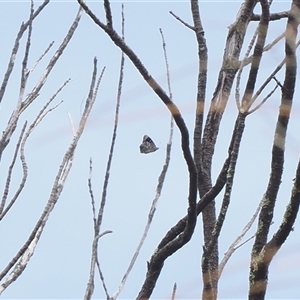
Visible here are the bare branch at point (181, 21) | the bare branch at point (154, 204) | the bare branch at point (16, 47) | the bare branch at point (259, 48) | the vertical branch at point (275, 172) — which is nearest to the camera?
the vertical branch at point (275, 172)

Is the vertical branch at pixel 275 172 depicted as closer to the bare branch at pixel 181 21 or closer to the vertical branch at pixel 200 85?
the vertical branch at pixel 200 85

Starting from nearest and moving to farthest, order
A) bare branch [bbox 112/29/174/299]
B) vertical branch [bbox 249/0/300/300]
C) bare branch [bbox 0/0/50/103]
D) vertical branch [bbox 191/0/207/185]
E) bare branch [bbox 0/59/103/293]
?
1. vertical branch [bbox 249/0/300/300]
2. vertical branch [bbox 191/0/207/185]
3. bare branch [bbox 0/59/103/293]
4. bare branch [bbox 112/29/174/299]
5. bare branch [bbox 0/0/50/103]

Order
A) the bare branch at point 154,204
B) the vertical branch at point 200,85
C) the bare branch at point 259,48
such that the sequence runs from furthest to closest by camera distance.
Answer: the bare branch at point 154,204 → the vertical branch at point 200,85 → the bare branch at point 259,48

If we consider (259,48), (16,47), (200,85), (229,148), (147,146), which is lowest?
(229,148)

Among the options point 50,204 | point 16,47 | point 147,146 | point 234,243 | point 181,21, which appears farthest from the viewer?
point 16,47

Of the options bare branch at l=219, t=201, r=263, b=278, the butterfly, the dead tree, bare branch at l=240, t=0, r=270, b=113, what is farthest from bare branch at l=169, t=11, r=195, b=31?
the butterfly

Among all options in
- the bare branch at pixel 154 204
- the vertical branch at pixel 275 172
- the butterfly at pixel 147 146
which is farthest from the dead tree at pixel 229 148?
the butterfly at pixel 147 146

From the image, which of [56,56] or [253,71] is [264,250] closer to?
[253,71]

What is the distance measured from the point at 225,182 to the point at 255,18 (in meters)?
0.91

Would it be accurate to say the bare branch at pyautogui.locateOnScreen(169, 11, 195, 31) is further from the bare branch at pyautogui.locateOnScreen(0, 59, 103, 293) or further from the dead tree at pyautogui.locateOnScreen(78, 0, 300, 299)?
the bare branch at pyautogui.locateOnScreen(0, 59, 103, 293)

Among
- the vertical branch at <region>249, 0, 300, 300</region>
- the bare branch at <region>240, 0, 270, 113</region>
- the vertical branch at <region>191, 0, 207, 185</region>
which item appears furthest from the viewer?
the vertical branch at <region>191, 0, 207, 185</region>

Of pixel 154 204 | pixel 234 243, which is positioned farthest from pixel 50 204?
pixel 234 243

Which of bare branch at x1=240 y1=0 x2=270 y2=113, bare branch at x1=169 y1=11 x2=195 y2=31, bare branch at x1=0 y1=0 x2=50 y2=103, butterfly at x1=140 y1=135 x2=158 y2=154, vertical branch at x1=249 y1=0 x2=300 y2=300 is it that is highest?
bare branch at x1=0 y1=0 x2=50 y2=103

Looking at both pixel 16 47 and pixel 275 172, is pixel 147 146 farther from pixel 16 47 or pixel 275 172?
pixel 275 172
